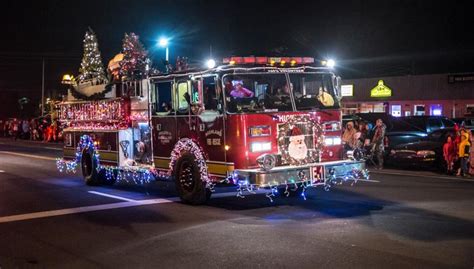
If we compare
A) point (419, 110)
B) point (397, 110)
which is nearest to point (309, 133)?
point (419, 110)

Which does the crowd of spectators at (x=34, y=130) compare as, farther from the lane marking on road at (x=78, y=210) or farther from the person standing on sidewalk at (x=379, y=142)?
the lane marking on road at (x=78, y=210)

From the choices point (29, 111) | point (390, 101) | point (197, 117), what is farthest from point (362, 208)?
point (29, 111)

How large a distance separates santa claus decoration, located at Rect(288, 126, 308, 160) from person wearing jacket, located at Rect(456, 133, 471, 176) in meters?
6.87

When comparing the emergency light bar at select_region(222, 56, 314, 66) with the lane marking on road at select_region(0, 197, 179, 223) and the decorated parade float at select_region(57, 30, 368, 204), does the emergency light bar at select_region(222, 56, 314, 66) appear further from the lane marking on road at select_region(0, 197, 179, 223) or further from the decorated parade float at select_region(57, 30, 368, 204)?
the lane marking on road at select_region(0, 197, 179, 223)

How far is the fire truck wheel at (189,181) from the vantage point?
1098 cm

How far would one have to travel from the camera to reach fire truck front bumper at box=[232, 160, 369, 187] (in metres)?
9.70

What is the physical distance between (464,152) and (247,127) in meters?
8.10

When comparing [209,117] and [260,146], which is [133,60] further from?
[260,146]

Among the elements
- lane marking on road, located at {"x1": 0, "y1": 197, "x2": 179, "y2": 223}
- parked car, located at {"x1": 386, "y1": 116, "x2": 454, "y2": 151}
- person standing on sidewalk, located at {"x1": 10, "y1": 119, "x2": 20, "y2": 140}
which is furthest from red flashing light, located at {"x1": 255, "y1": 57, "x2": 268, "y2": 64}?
person standing on sidewalk, located at {"x1": 10, "y1": 119, "x2": 20, "y2": 140}

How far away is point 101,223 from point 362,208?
176 inches

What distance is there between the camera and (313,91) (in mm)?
11156

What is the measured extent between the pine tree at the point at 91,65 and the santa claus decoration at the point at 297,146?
6128mm

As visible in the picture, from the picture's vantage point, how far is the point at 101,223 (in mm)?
9688

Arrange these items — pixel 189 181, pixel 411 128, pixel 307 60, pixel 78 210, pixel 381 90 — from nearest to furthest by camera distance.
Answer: pixel 78 210 < pixel 307 60 < pixel 189 181 < pixel 411 128 < pixel 381 90
